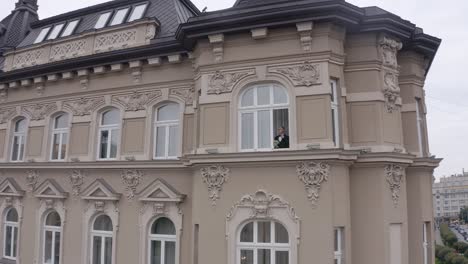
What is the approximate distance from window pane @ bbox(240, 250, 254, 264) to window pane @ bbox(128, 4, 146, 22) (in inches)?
366

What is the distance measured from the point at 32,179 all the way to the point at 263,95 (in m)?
9.31

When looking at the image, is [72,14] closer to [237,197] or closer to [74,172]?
[74,172]

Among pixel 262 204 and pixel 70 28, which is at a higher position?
pixel 70 28

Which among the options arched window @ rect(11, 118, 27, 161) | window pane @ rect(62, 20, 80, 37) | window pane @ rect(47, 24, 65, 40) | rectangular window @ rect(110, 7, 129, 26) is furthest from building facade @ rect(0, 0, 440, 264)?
window pane @ rect(47, 24, 65, 40)

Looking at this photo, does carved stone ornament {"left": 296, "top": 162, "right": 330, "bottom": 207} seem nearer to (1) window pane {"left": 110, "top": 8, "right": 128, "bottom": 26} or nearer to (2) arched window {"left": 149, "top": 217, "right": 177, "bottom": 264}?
(2) arched window {"left": 149, "top": 217, "right": 177, "bottom": 264}

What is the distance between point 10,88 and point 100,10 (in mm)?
4680

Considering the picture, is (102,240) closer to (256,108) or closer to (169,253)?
(169,253)

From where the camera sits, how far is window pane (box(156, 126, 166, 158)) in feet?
38.9

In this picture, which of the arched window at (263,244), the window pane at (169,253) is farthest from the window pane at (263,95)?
the window pane at (169,253)

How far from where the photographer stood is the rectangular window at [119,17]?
1416 centimetres

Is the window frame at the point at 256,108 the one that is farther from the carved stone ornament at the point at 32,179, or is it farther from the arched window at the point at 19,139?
the arched window at the point at 19,139

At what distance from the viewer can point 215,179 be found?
9.58 m

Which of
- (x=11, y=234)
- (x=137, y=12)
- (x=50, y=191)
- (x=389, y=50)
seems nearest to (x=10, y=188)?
(x=11, y=234)

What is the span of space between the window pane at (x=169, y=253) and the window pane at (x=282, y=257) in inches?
142
